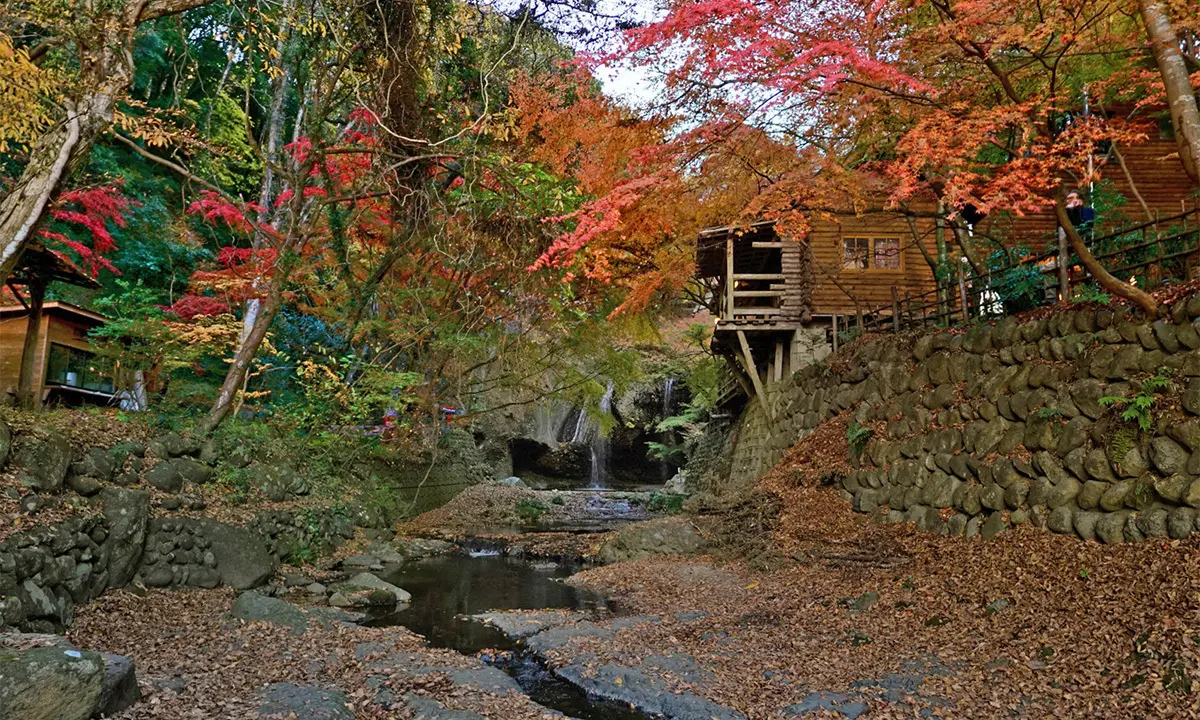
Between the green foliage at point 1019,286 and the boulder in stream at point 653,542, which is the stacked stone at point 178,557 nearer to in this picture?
the boulder in stream at point 653,542

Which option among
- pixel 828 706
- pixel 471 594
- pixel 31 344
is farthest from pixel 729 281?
pixel 31 344

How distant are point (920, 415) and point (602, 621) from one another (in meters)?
6.29

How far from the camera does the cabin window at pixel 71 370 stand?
52.8 ft

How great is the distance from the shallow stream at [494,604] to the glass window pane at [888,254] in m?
11.4

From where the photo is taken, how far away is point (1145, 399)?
695cm

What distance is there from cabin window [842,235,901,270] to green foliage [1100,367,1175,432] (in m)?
10.6

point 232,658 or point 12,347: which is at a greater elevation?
point 12,347

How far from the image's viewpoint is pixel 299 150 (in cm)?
1377

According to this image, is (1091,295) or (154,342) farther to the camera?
(154,342)

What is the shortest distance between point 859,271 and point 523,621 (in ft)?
43.2

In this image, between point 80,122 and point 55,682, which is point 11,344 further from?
point 55,682

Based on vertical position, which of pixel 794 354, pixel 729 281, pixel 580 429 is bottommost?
pixel 580 429

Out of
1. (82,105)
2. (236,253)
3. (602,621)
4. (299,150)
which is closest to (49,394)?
(236,253)

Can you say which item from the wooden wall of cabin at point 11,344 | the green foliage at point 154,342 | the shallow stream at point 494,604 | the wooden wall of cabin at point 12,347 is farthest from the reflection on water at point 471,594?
the wooden wall of cabin at point 11,344
